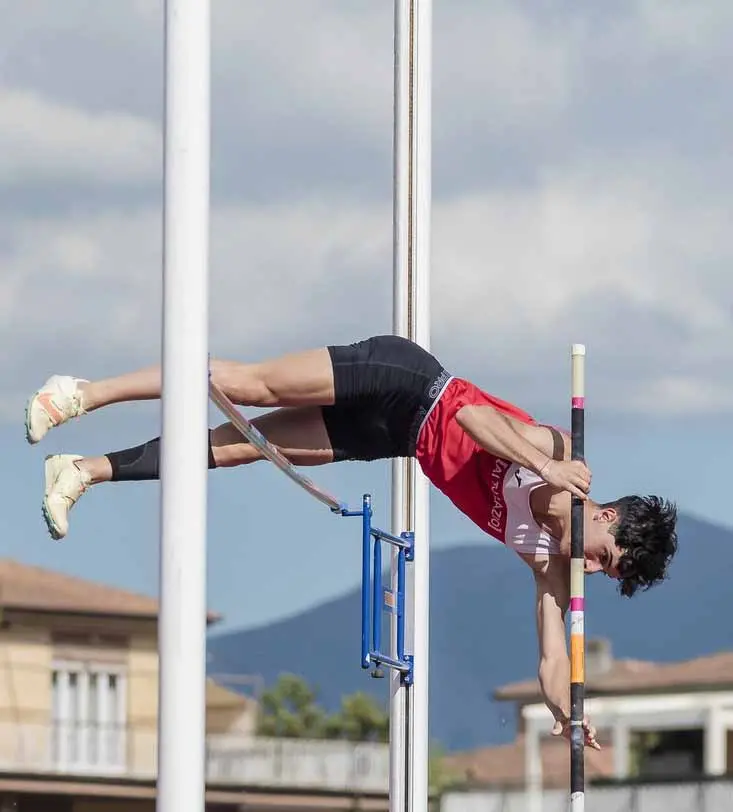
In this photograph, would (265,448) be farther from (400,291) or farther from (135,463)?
(400,291)

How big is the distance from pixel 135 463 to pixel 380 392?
0.51 meters

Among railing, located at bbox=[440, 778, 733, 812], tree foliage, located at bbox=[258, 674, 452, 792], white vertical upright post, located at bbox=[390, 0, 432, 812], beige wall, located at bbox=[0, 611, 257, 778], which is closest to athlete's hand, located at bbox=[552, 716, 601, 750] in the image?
white vertical upright post, located at bbox=[390, 0, 432, 812]

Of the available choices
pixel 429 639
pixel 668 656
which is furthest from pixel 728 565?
pixel 429 639

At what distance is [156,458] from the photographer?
15.0ft

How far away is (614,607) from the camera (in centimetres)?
7919

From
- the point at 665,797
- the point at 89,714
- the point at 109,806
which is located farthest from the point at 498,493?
the point at 89,714

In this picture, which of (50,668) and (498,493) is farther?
(50,668)

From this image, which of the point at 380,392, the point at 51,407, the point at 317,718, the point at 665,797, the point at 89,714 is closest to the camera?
the point at 51,407

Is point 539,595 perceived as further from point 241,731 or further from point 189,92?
point 241,731

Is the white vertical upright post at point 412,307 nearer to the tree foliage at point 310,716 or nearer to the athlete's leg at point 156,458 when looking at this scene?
the athlete's leg at point 156,458

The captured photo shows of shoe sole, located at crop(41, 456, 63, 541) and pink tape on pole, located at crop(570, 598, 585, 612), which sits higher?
shoe sole, located at crop(41, 456, 63, 541)

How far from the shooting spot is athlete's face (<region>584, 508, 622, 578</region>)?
182 inches

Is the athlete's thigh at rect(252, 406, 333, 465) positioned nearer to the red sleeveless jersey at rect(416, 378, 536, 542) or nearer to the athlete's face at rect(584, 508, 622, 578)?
the red sleeveless jersey at rect(416, 378, 536, 542)

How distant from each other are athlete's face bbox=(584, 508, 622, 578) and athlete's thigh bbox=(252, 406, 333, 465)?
57 cm
